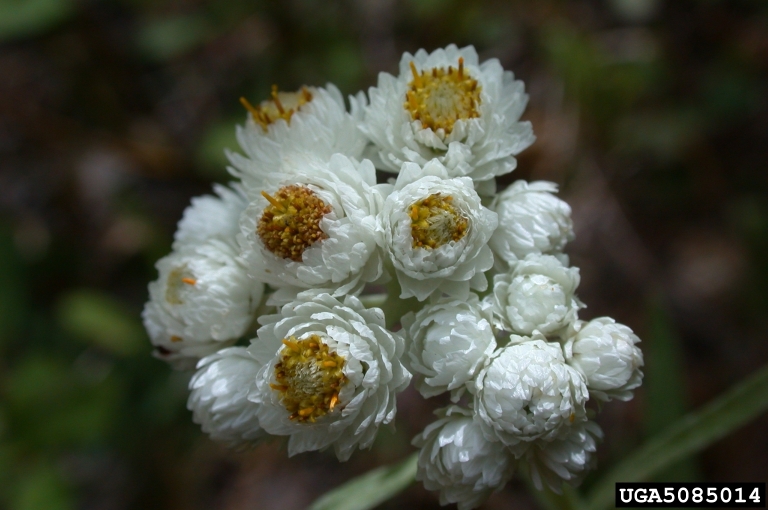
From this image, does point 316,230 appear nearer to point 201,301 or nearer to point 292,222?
point 292,222

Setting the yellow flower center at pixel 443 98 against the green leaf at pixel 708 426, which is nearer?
the yellow flower center at pixel 443 98

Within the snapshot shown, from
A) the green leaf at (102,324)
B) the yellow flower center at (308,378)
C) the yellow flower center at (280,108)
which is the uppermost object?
the yellow flower center at (280,108)

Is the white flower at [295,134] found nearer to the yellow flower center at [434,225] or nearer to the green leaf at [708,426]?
the yellow flower center at [434,225]

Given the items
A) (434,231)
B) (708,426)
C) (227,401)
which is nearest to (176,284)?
(227,401)

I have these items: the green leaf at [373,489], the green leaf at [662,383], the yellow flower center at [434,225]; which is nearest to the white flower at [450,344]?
the yellow flower center at [434,225]

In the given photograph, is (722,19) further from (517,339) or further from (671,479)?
(517,339)

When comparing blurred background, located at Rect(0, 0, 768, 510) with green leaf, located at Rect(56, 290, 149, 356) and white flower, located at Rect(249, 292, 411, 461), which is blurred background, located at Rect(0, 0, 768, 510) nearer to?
green leaf, located at Rect(56, 290, 149, 356)
